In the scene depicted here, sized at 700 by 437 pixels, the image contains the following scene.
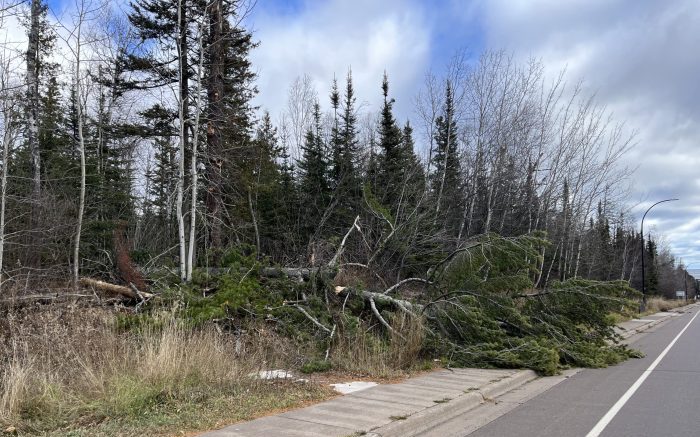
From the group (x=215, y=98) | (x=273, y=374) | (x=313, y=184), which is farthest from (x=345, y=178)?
(x=273, y=374)

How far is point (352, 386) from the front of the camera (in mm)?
9070

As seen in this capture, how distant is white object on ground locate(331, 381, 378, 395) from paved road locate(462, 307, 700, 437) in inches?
94.8

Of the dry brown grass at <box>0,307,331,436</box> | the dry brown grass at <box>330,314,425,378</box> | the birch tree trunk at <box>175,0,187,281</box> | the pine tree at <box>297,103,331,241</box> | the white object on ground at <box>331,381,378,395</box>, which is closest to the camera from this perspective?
the dry brown grass at <box>0,307,331,436</box>

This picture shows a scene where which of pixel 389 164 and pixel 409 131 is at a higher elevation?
pixel 409 131

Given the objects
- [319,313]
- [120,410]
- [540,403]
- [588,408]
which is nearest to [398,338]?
[319,313]

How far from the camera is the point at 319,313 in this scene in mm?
12742

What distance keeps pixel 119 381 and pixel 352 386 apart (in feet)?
12.6

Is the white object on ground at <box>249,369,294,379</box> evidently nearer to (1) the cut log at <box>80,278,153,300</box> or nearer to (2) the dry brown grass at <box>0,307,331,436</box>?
(2) the dry brown grass at <box>0,307,331,436</box>

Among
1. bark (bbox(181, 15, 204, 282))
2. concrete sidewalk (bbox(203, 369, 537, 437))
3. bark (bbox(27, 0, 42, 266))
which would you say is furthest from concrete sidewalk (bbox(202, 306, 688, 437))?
bark (bbox(27, 0, 42, 266))

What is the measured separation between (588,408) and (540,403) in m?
0.73

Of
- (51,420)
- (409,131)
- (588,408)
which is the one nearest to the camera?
(51,420)

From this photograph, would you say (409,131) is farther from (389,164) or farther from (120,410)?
(120,410)

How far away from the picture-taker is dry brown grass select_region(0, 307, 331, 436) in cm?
618

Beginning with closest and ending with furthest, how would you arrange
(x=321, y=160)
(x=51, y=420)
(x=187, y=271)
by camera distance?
(x=51, y=420) → (x=187, y=271) → (x=321, y=160)
